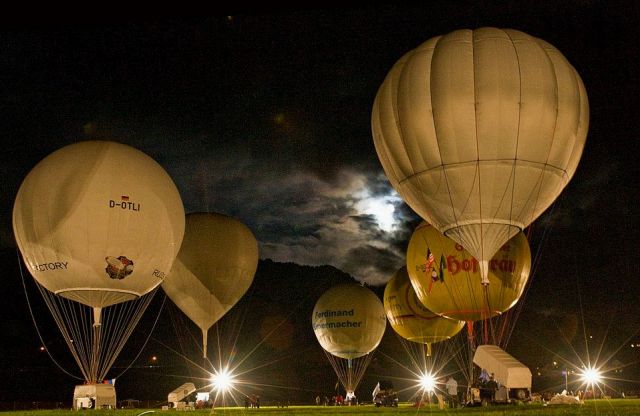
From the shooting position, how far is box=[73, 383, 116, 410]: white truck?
63.8ft

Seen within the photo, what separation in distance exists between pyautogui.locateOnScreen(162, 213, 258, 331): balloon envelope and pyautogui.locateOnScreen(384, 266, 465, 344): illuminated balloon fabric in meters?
7.54

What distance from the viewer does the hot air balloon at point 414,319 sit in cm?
3009

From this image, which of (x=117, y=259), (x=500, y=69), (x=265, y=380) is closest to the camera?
(x=500, y=69)

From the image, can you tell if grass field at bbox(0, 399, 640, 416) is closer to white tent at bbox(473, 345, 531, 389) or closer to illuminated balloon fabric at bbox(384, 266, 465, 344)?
white tent at bbox(473, 345, 531, 389)

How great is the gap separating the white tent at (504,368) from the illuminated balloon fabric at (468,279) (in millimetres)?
4699

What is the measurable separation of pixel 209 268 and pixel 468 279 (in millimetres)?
8969

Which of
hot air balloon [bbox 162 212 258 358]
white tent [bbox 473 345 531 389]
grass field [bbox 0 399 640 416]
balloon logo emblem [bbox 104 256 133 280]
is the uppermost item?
hot air balloon [bbox 162 212 258 358]

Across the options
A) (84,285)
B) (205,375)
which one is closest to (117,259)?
(84,285)

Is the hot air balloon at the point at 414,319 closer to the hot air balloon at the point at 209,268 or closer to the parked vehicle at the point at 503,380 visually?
the hot air balloon at the point at 209,268

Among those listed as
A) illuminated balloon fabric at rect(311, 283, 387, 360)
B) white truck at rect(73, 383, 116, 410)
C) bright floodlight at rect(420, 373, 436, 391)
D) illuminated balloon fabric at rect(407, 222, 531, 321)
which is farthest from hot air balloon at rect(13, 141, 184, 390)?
illuminated balloon fabric at rect(311, 283, 387, 360)

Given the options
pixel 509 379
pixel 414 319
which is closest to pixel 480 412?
pixel 509 379

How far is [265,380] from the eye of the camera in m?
Result: 57.1

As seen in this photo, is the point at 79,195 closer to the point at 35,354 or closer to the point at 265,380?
the point at 35,354

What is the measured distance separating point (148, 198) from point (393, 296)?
14797 mm
